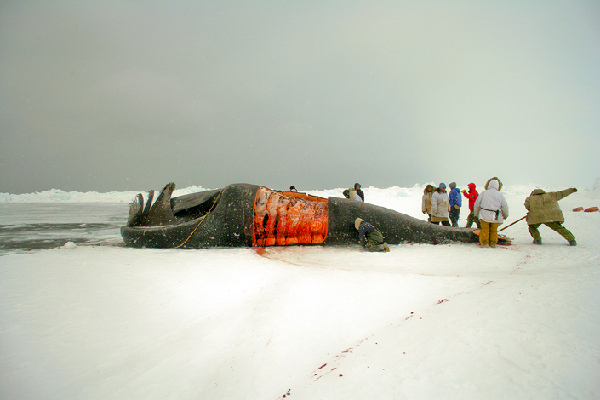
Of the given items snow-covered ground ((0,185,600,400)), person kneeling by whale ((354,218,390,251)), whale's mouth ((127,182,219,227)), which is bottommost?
snow-covered ground ((0,185,600,400))

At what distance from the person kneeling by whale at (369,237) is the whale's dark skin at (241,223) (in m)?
0.46

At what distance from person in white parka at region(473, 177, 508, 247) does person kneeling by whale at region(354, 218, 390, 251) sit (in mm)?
2109

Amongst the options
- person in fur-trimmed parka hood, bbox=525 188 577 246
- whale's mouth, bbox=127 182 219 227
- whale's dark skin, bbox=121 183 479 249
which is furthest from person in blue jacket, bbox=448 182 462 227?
whale's mouth, bbox=127 182 219 227

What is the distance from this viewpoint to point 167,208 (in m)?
6.46

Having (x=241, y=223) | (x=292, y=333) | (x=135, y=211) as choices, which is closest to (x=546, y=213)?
(x=241, y=223)

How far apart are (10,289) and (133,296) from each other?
1.09 m

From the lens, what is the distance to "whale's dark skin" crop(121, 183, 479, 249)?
18.2 feet

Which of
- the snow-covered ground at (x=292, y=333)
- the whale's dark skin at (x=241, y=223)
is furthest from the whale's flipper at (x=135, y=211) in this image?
the snow-covered ground at (x=292, y=333)

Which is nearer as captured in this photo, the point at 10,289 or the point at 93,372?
the point at 93,372

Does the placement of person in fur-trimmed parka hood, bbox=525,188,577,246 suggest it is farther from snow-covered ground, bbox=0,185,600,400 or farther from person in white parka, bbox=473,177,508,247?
snow-covered ground, bbox=0,185,600,400

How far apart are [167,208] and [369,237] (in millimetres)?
4342

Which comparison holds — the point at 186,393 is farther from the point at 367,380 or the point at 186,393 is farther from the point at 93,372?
the point at 367,380

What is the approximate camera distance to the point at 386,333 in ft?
6.53

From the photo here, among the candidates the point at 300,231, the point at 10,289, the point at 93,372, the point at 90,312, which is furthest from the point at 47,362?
the point at 300,231
